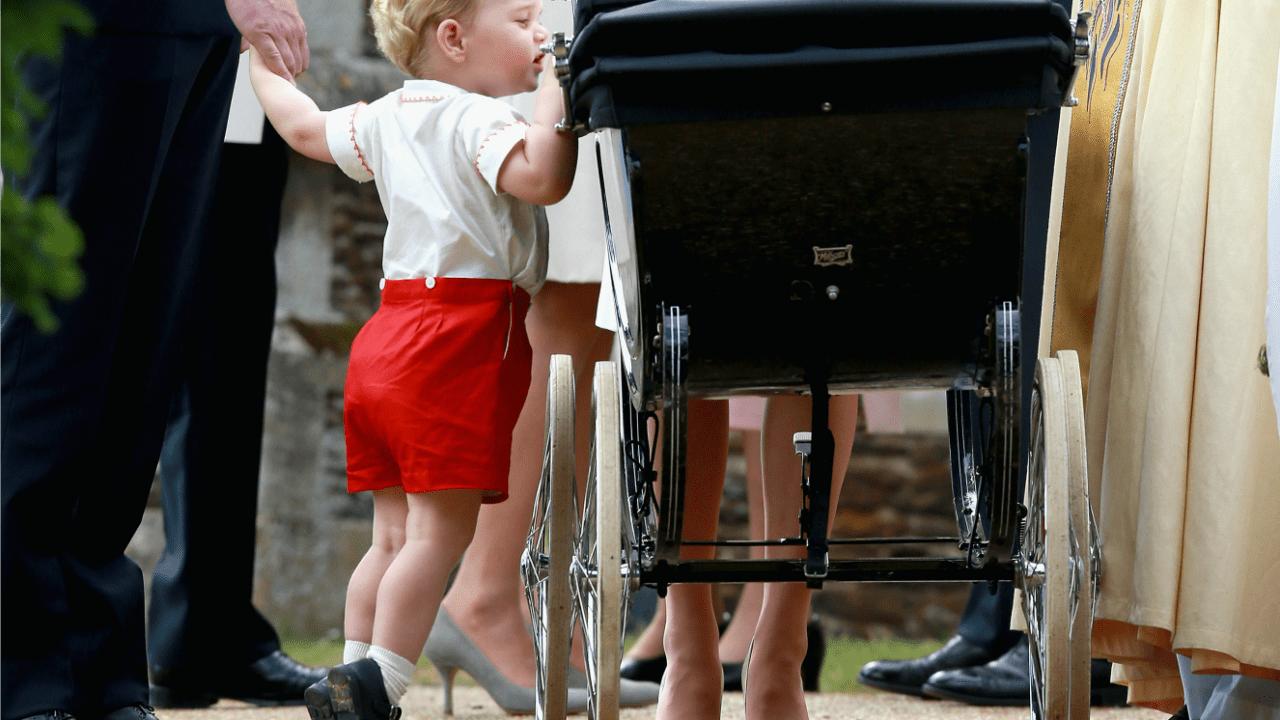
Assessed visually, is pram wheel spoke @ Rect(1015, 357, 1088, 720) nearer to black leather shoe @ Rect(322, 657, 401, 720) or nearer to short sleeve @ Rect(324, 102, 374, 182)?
black leather shoe @ Rect(322, 657, 401, 720)

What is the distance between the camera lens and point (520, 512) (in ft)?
7.27

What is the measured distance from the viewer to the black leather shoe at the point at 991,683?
228 centimetres

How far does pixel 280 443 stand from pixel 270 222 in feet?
9.64

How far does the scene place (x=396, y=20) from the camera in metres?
1.90

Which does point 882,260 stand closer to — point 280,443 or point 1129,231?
point 1129,231

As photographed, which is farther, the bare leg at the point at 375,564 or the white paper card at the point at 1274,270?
the bare leg at the point at 375,564

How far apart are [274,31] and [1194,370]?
1.34 m

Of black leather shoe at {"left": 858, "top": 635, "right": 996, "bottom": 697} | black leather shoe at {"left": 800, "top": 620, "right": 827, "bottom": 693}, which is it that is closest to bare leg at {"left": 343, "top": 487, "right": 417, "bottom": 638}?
black leather shoe at {"left": 800, "top": 620, "right": 827, "bottom": 693}

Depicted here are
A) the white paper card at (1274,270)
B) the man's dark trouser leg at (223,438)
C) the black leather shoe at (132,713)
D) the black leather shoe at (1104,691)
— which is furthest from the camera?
the man's dark trouser leg at (223,438)

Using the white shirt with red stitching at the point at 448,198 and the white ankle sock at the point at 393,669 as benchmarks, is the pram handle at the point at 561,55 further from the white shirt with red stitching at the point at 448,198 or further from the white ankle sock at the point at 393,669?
the white ankle sock at the point at 393,669

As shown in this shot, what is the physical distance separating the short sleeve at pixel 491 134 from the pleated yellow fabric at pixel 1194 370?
81cm

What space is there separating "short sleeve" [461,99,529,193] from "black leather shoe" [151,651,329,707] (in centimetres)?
113

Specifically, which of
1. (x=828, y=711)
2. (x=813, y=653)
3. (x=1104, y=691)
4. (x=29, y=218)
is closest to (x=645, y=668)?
(x=813, y=653)

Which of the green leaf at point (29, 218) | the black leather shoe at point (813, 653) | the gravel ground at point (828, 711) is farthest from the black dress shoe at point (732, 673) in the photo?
the green leaf at point (29, 218)
